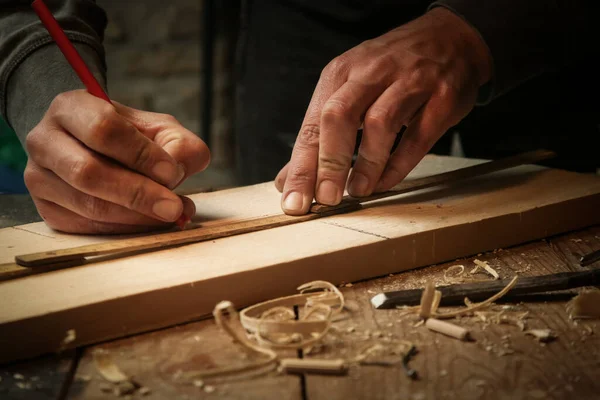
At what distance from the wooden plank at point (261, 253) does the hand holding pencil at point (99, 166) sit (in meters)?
0.07

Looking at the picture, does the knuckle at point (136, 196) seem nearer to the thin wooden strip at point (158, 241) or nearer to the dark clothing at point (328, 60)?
the thin wooden strip at point (158, 241)

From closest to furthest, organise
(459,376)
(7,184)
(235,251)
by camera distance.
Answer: (459,376)
(235,251)
(7,184)

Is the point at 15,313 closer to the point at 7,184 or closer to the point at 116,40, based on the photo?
the point at 7,184

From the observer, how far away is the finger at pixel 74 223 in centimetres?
130

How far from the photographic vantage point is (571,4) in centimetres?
176

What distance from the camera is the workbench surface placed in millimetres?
831

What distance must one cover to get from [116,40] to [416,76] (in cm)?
285


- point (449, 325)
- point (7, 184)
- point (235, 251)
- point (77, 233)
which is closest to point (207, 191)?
point (77, 233)

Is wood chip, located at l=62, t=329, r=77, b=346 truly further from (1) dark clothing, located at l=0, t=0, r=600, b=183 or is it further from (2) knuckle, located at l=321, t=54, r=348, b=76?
(2) knuckle, located at l=321, t=54, r=348, b=76

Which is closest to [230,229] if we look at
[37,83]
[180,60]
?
[37,83]

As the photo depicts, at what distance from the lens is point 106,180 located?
1.22 m

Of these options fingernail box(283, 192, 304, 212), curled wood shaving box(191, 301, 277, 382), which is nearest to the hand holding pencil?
fingernail box(283, 192, 304, 212)

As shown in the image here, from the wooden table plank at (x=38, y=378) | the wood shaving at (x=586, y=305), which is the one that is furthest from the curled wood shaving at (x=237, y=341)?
the wood shaving at (x=586, y=305)

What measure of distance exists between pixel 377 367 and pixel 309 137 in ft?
2.30
